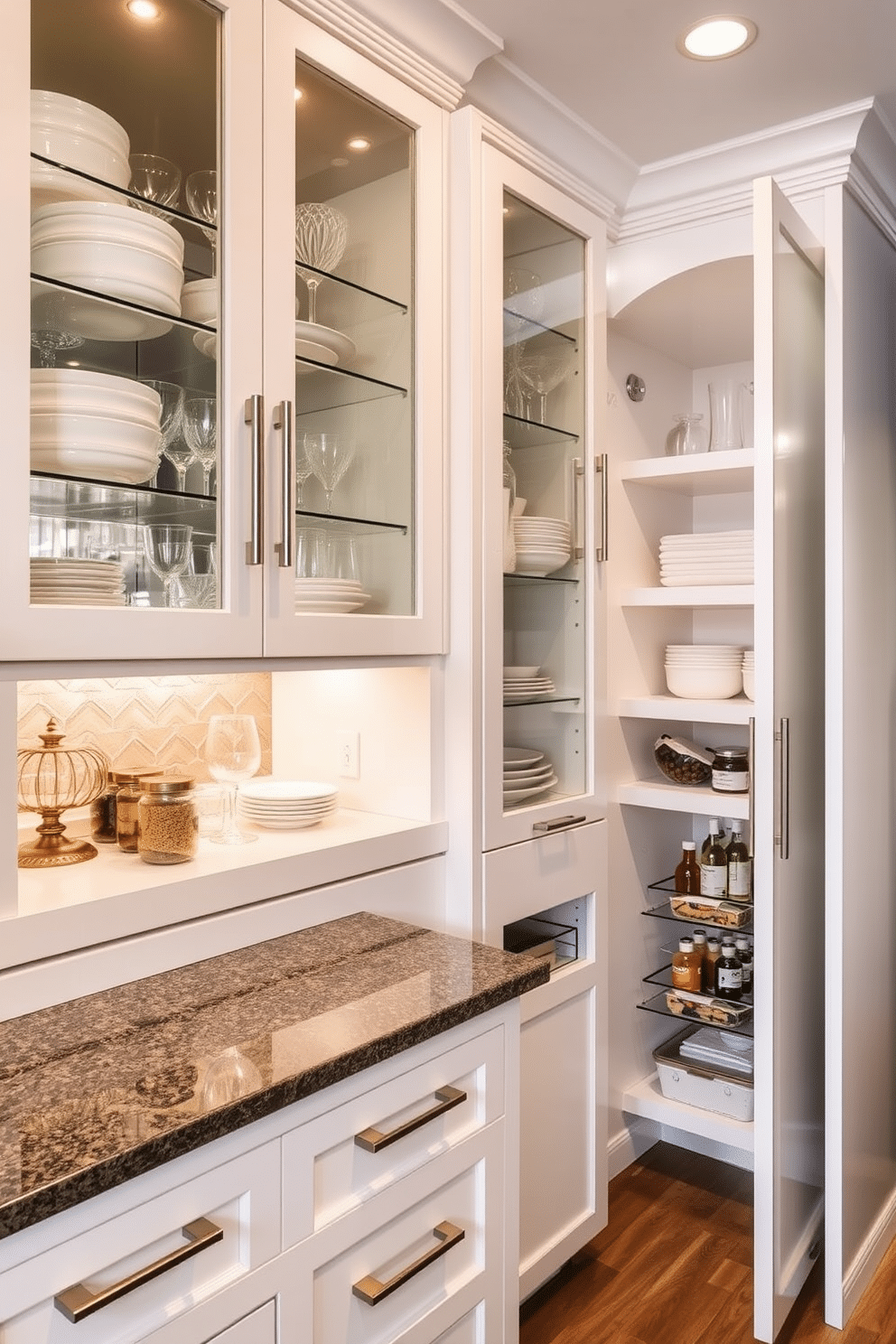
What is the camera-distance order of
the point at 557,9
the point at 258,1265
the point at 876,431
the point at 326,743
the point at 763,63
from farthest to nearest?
the point at 876,431 → the point at 326,743 → the point at 763,63 → the point at 557,9 → the point at 258,1265

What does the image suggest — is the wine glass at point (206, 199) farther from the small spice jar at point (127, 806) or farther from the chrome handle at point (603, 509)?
the chrome handle at point (603, 509)

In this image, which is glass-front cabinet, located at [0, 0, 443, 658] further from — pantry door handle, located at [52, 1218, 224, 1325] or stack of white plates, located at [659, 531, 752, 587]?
stack of white plates, located at [659, 531, 752, 587]

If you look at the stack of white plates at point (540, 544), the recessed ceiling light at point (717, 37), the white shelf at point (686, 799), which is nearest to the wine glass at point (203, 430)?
the stack of white plates at point (540, 544)

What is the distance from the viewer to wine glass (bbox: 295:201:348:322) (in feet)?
5.26

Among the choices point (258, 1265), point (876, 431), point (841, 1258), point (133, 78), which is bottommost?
point (841, 1258)

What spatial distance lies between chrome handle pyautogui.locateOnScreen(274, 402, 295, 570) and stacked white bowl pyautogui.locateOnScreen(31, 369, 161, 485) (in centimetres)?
19

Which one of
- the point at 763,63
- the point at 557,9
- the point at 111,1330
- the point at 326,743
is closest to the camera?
the point at 111,1330

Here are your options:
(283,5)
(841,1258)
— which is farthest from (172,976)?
(841,1258)

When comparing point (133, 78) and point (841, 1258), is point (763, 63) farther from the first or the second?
point (841, 1258)

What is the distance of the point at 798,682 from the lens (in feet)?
6.76

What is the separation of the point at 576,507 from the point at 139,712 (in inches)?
40.2

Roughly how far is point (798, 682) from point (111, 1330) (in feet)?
5.41

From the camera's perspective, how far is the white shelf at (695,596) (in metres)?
2.33

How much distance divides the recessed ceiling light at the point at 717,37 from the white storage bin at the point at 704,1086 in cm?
224
